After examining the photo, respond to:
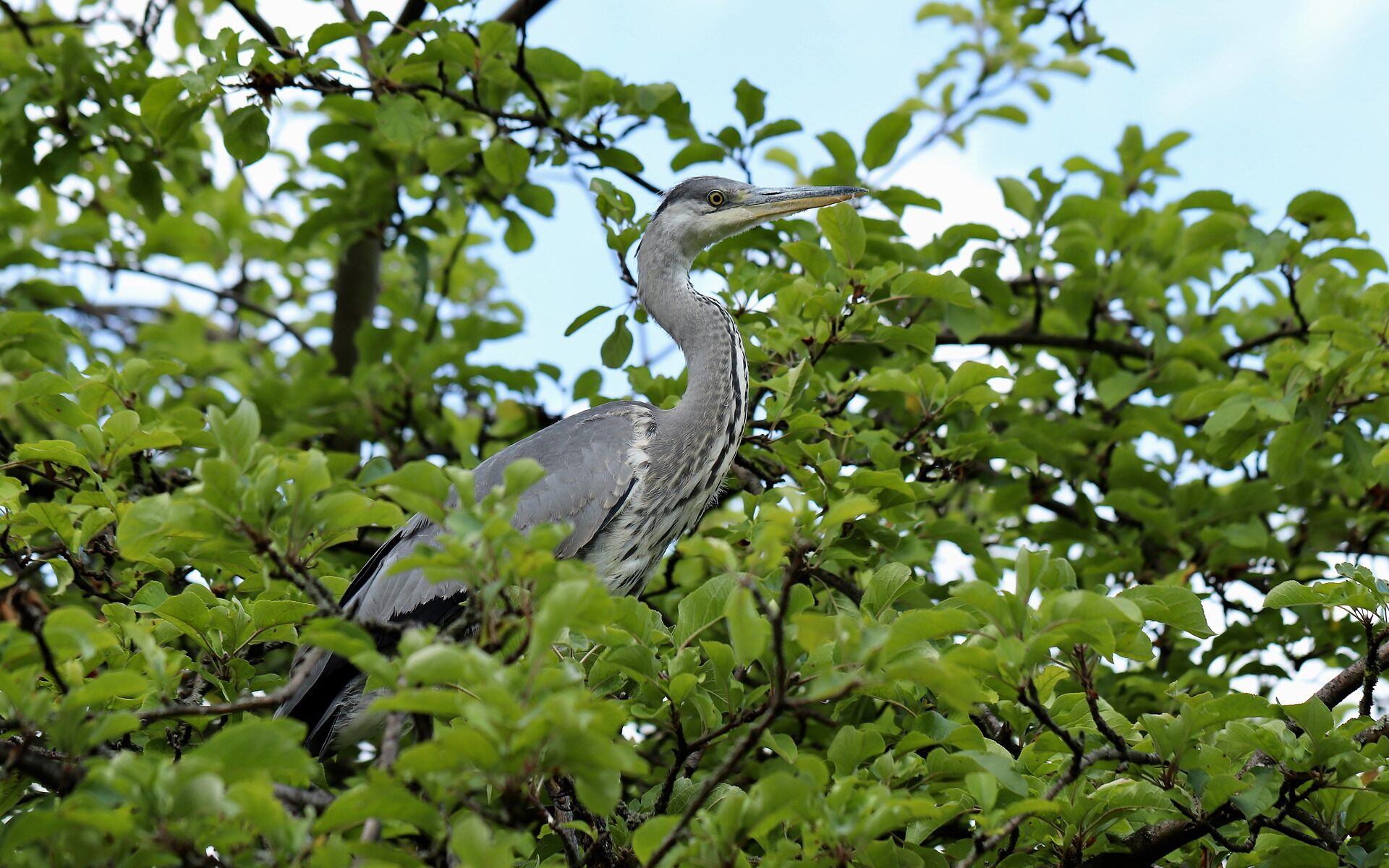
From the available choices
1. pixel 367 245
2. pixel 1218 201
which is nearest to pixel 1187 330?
pixel 1218 201

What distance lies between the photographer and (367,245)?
6.73m

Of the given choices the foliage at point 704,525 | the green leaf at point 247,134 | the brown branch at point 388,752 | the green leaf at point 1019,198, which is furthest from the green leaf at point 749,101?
the brown branch at point 388,752

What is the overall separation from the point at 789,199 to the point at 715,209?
325 mm

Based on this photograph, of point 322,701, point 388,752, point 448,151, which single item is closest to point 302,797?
point 388,752

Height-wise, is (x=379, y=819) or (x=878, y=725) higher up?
(x=878, y=725)

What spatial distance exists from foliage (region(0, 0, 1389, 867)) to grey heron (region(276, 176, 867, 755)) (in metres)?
0.14

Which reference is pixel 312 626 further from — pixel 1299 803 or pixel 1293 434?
pixel 1293 434

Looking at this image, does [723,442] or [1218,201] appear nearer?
[723,442]

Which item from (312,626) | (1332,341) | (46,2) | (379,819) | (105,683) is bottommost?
(379,819)

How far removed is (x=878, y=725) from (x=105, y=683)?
198cm

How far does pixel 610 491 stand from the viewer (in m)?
4.32

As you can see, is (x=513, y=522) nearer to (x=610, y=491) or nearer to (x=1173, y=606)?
(x=610, y=491)

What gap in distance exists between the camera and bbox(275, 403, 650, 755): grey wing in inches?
165

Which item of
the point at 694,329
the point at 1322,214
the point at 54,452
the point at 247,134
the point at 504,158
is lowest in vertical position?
the point at 54,452
